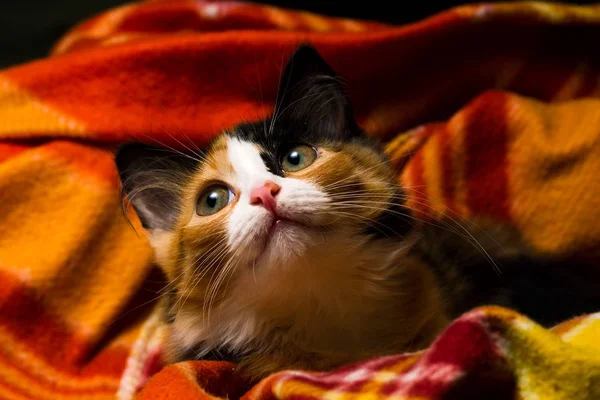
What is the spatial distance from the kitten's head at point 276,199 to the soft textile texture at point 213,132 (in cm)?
25

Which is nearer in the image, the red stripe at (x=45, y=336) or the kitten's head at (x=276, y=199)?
the kitten's head at (x=276, y=199)

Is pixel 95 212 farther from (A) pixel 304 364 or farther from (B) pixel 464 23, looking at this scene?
(B) pixel 464 23

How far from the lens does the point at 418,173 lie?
1.43m

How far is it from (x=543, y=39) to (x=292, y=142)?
3.07ft

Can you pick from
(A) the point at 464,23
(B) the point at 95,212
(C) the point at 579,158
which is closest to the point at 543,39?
(A) the point at 464,23

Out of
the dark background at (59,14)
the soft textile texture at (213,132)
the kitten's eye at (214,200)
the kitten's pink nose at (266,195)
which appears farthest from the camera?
the dark background at (59,14)

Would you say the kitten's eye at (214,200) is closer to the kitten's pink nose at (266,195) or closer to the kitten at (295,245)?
the kitten at (295,245)

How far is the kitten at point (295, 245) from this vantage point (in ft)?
2.81

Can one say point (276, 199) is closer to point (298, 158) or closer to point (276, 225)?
point (276, 225)

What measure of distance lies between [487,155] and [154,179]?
33.6 inches

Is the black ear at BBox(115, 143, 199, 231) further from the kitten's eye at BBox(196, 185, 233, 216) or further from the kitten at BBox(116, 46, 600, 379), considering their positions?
the kitten's eye at BBox(196, 185, 233, 216)

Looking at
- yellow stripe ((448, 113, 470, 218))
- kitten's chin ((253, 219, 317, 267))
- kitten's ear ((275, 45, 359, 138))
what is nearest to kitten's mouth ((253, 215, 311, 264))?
kitten's chin ((253, 219, 317, 267))

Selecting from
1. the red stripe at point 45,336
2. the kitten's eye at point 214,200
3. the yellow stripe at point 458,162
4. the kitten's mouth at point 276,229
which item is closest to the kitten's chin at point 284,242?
the kitten's mouth at point 276,229

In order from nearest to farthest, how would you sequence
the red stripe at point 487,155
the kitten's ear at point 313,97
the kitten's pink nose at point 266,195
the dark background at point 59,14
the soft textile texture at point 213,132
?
the kitten's pink nose at point 266,195 → the kitten's ear at point 313,97 → the soft textile texture at point 213,132 → the red stripe at point 487,155 → the dark background at point 59,14
